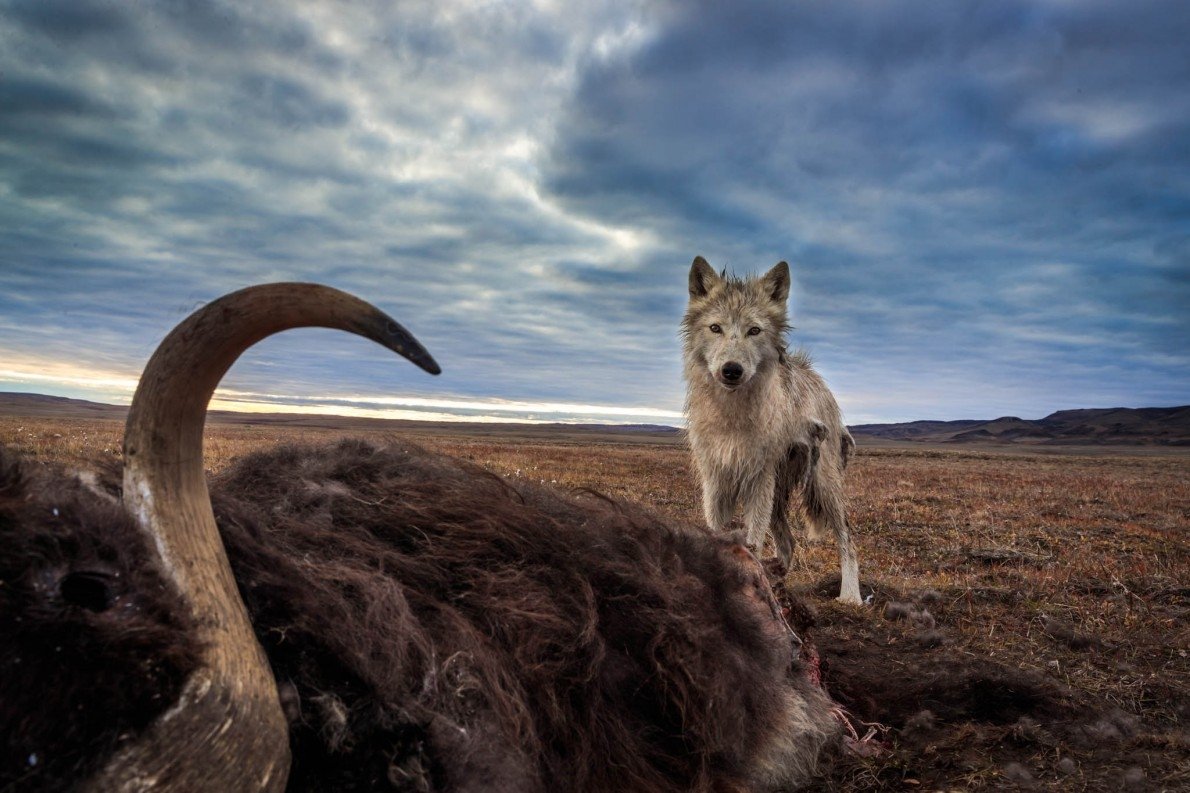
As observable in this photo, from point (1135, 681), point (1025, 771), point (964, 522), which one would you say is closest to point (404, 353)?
point (1025, 771)

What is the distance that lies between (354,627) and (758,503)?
20.0ft

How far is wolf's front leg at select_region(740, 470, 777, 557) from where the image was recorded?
7.80 m

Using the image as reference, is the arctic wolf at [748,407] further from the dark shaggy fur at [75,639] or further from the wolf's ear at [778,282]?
the dark shaggy fur at [75,639]

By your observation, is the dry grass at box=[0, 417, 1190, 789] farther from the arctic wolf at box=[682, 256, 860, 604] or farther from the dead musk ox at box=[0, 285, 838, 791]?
the arctic wolf at box=[682, 256, 860, 604]

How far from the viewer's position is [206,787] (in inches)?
68.4

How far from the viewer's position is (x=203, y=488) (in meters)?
2.02

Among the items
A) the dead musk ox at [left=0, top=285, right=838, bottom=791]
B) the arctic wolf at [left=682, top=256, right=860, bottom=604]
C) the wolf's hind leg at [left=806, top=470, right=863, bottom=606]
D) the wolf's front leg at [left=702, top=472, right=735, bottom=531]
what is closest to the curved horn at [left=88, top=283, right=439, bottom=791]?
the dead musk ox at [left=0, top=285, right=838, bottom=791]

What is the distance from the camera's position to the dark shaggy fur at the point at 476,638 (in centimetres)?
214

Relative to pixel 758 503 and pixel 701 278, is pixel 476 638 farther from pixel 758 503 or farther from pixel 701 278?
pixel 701 278

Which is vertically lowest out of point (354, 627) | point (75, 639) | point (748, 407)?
point (354, 627)

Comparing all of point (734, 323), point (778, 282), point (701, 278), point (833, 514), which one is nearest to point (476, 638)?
point (734, 323)

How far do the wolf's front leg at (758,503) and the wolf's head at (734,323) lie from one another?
1092 mm

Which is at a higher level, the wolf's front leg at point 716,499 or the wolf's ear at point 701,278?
the wolf's ear at point 701,278

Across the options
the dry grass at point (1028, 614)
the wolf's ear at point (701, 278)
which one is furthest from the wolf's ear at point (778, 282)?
the dry grass at point (1028, 614)
